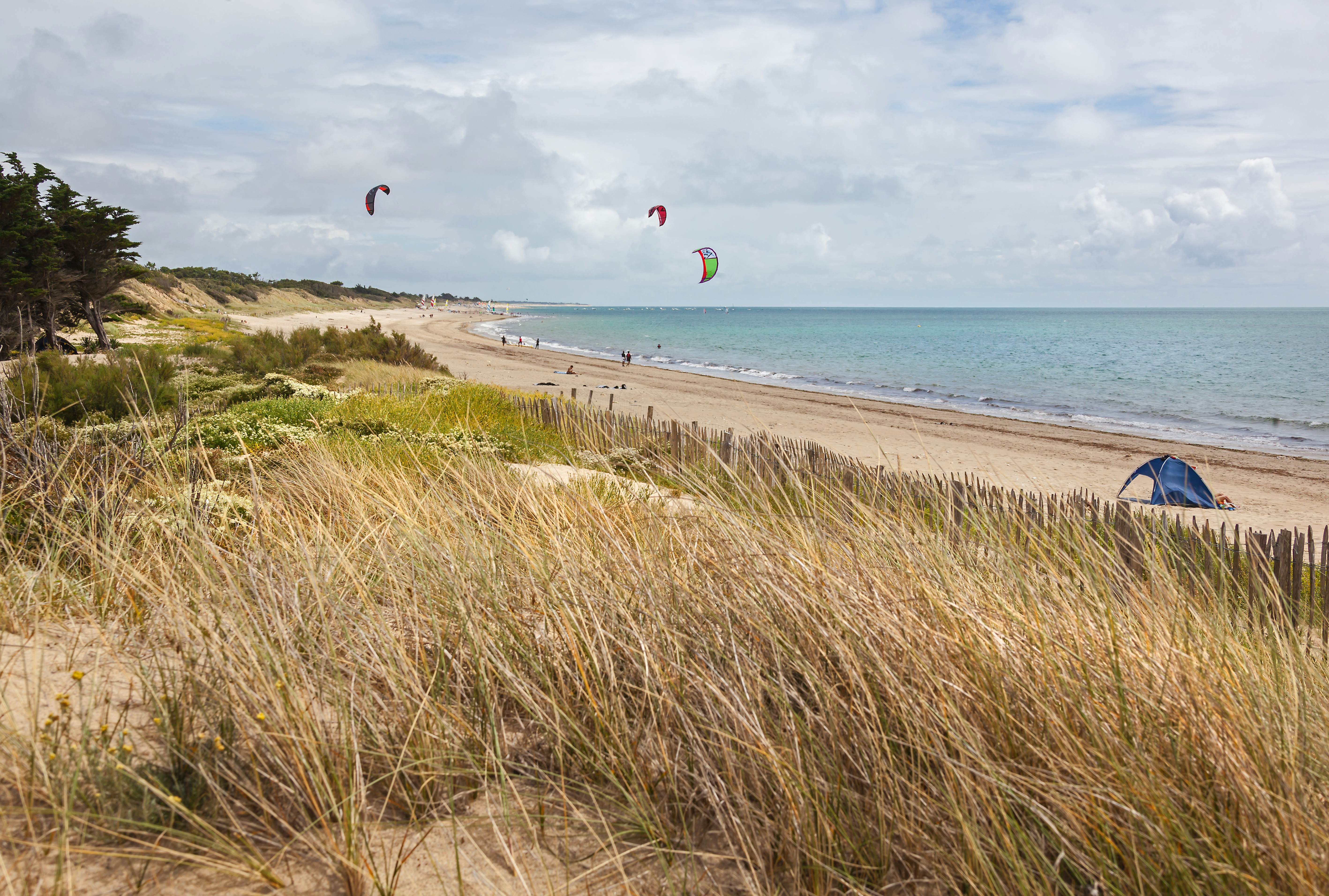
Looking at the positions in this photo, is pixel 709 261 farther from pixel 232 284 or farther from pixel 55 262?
pixel 232 284

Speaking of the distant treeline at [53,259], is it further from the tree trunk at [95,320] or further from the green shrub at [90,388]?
the green shrub at [90,388]

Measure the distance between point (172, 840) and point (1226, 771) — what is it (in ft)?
8.78

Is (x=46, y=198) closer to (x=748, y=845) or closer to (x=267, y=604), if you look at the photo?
(x=267, y=604)

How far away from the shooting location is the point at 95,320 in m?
18.7

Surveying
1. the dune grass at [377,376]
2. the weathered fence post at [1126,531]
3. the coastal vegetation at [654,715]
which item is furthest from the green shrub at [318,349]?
the weathered fence post at [1126,531]

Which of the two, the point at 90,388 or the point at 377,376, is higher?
the point at 377,376

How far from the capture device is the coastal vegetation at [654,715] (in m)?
1.90

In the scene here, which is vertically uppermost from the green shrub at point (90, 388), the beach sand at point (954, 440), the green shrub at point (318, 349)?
the green shrub at point (318, 349)

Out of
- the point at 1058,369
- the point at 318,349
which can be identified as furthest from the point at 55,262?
the point at 1058,369

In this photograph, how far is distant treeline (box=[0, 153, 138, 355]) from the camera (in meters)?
15.9

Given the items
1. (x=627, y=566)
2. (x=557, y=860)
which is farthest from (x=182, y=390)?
(x=557, y=860)

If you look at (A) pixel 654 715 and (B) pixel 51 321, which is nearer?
(A) pixel 654 715

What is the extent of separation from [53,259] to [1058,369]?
1706 inches

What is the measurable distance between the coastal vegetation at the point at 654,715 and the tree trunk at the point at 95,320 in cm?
1853
